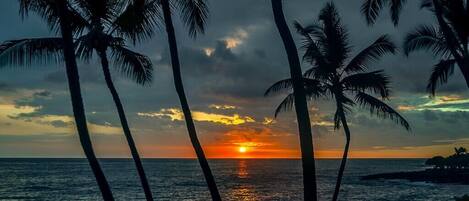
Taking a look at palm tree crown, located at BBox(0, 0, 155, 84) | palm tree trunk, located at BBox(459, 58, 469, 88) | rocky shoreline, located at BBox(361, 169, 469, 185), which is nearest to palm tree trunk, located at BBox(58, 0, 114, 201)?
palm tree crown, located at BBox(0, 0, 155, 84)

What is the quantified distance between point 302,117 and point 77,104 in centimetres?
560

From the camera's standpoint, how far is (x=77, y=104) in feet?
40.2

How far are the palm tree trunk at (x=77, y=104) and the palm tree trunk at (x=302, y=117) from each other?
16.9 feet

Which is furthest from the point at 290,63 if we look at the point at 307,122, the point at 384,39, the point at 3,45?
the point at 384,39

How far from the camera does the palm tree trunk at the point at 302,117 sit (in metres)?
9.69

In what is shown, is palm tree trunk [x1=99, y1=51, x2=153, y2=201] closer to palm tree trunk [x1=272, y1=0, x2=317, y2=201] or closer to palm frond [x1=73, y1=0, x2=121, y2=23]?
palm frond [x1=73, y1=0, x2=121, y2=23]

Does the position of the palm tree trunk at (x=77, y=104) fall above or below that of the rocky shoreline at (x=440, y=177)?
above

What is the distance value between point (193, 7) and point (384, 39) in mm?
9411

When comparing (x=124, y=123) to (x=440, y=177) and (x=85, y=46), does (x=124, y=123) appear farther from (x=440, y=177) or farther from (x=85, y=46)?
(x=440, y=177)

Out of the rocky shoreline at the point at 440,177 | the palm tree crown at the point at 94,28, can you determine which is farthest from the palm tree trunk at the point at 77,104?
the rocky shoreline at the point at 440,177

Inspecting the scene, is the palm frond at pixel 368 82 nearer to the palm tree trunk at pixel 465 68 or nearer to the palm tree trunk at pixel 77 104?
the palm tree trunk at pixel 465 68

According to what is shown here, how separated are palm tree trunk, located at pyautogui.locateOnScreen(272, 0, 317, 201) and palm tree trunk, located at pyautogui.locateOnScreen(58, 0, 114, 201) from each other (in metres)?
5.14

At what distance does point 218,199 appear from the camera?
1261cm

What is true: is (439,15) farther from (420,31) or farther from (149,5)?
(149,5)
